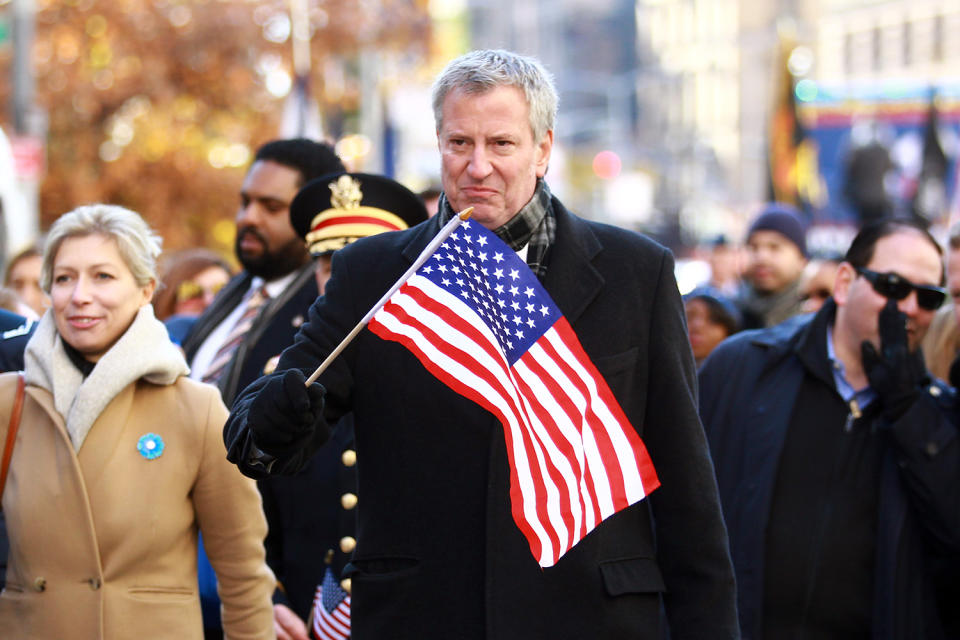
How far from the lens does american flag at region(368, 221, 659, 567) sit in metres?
3.54

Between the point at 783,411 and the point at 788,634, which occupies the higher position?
the point at 783,411

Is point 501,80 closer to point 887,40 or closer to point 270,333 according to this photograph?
point 270,333

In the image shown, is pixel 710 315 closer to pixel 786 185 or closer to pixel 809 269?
pixel 809 269

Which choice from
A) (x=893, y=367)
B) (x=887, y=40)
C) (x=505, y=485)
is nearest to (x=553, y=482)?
(x=505, y=485)

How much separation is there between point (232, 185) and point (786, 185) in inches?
298

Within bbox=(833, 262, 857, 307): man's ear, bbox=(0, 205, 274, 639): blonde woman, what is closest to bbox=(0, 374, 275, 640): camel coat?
bbox=(0, 205, 274, 639): blonde woman

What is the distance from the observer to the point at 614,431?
3623 mm

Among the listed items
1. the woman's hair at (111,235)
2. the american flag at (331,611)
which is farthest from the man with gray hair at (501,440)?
the woman's hair at (111,235)

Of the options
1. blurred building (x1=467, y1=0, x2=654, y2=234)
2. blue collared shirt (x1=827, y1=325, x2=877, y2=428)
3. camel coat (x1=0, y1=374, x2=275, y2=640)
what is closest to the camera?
camel coat (x1=0, y1=374, x2=275, y2=640)

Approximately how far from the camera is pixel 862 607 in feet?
16.3

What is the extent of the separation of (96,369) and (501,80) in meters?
1.68

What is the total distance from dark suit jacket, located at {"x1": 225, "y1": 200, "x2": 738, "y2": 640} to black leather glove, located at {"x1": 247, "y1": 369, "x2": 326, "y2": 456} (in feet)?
0.32

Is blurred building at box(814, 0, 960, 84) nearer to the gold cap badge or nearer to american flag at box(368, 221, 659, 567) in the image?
the gold cap badge

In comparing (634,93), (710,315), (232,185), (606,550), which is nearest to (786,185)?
(232,185)
